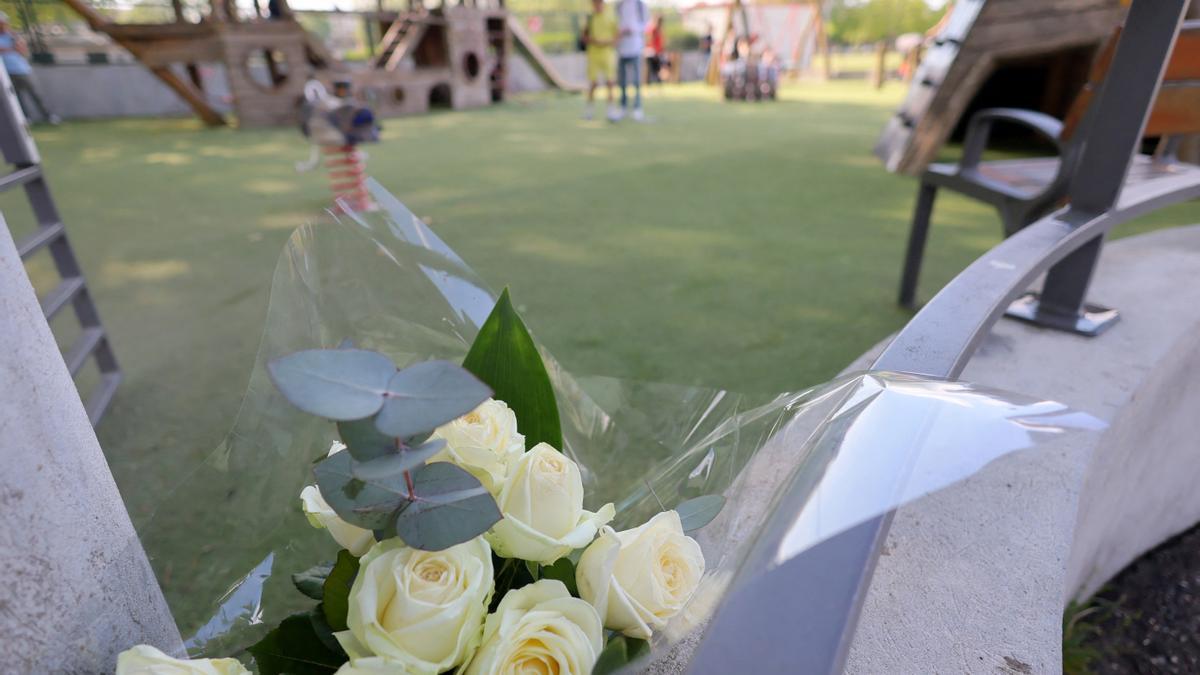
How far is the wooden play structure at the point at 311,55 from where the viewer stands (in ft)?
24.7

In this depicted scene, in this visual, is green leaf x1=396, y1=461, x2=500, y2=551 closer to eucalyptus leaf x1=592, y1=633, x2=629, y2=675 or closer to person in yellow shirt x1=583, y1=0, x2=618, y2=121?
eucalyptus leaf x1=592, y1=633, x2=629, y2=675

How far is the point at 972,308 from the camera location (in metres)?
0.89

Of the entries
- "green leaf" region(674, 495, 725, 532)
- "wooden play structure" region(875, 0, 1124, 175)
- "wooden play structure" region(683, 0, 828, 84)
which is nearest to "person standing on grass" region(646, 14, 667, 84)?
"wooden play structure" region(683, 0, 828, 84)

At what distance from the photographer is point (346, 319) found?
0.70 metres

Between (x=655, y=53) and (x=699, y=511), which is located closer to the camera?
(x=699, y=511)

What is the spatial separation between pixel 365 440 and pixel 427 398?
0.14 feet

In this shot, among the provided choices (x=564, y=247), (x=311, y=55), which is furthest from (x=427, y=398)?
(x=311, y=55)

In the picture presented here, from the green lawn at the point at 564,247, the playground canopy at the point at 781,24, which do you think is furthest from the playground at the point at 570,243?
the playground canopy at the point at 781,24

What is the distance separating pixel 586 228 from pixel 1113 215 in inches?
95.9

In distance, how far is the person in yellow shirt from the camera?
8242 mm

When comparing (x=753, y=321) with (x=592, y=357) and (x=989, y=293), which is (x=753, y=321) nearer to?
(x=592, y=357)

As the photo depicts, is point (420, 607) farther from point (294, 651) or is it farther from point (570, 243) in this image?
point (570, 243)

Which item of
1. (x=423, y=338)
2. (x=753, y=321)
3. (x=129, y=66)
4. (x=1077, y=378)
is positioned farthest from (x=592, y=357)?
(x=129, y=66)

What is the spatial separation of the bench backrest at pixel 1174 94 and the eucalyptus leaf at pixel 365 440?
2333 millimetres
